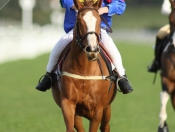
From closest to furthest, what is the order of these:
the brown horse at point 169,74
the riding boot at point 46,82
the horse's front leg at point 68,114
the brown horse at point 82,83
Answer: the brown horse at point 82,83, the horse's front leg at point 68,114, the riding boot at point 46,82, the brown horse at point 169,74

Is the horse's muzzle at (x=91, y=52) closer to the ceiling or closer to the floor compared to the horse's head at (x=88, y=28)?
closer to the floor

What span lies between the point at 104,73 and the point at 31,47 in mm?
31446

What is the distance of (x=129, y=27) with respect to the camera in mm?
98188

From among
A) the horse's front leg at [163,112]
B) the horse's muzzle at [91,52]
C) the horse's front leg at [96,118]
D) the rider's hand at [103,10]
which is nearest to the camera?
the horse's muzzle at [91,52]

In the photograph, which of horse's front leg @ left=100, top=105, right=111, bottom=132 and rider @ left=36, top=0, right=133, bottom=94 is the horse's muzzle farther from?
horse's front leg @ left=100, top=105, right=111, bottom=132

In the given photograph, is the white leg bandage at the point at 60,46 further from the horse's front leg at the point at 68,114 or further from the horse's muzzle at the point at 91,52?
the horse's muzzle at the point at 91,52

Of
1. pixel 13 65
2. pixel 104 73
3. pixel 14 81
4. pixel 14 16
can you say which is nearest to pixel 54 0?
pixel 14 16

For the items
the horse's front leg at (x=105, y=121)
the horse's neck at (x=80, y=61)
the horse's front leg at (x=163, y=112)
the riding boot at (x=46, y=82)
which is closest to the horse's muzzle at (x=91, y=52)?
the horse's neck at (x=80, y=61)

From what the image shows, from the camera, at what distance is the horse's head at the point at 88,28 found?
784 cm

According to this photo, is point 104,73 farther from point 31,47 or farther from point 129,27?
point 129,27

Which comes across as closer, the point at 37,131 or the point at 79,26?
the point at 79,26

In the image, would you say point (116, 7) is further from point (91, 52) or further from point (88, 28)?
point (91, 52)

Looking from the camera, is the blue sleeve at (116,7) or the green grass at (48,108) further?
the green grass at (48,108)

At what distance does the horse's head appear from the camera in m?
7.84
